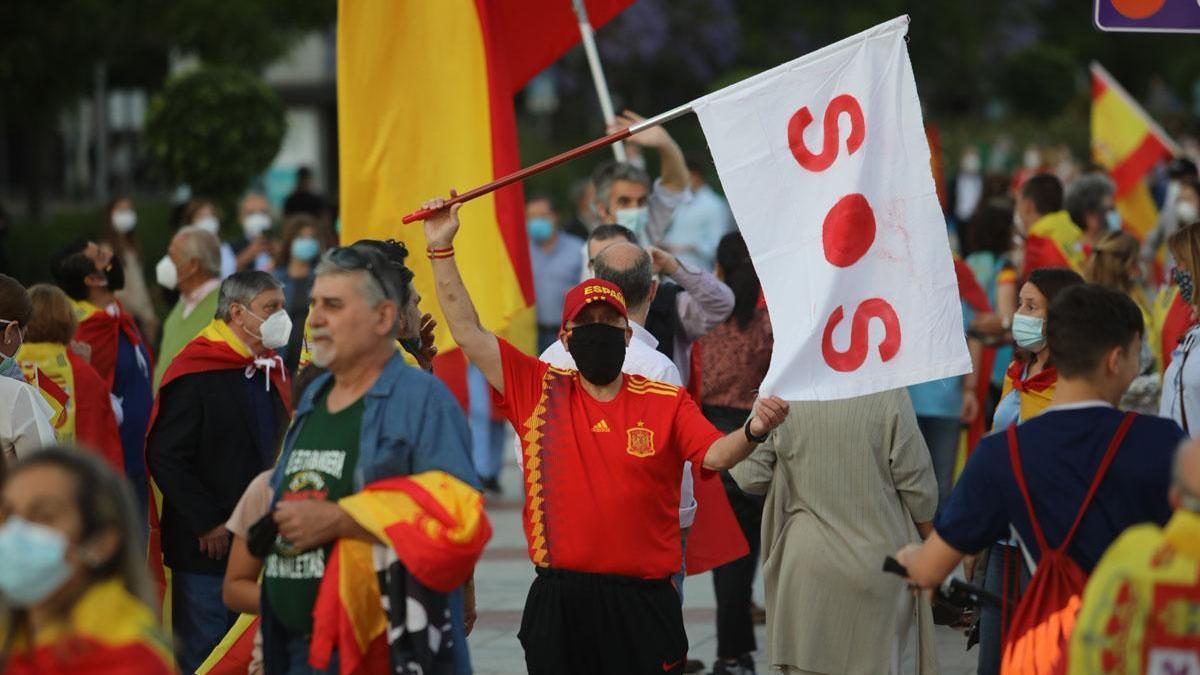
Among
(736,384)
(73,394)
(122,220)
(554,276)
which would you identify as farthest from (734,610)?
(122,220)

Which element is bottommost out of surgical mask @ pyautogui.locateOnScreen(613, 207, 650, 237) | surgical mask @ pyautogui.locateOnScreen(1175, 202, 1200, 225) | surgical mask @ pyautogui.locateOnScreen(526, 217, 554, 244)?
surgical mask @ pyautogui.locateOnScreen(613, 207, 650, 237)

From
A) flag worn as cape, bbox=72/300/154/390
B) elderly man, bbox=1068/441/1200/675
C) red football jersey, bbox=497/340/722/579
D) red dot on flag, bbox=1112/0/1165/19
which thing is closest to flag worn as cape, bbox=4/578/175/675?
elderly man, bbox=1068/441/1200/675

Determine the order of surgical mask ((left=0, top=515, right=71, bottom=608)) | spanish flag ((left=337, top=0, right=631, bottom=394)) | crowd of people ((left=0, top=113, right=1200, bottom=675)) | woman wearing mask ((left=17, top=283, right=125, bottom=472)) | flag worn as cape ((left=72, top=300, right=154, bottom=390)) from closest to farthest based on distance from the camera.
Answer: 1. surgical mask ((left=0, top=515, right=71, bottom=608))
2. crowd of people ((left=0, top=113, right=1200, bottom=675))
3. woman wearing mask ((left=17, top=283, right=125, bottom=472))
4. spanish flag ((left=337, top=0, right=631, bottom=394))
5. flag worn as cape ((left=72, top=300, right=154, bottom=390))

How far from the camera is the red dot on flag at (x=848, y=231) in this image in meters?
5.83

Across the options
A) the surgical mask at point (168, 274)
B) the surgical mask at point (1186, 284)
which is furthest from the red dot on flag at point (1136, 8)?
the surgical mask at point (168, 274)

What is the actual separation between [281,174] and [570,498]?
828 inches

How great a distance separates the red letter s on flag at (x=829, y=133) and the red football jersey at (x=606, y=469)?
86cm

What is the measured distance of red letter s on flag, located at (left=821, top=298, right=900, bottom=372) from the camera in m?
5.73

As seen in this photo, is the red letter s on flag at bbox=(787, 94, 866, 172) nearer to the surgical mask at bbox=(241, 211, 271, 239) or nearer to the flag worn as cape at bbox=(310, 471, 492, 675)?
the flag worn as cape at bbox=(310, 471, 492, 675)

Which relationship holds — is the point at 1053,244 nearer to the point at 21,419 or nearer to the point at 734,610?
the point at 734,610

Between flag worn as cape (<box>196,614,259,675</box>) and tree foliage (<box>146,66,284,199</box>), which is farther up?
tree foliage (<box>146,66,284,199</box>)

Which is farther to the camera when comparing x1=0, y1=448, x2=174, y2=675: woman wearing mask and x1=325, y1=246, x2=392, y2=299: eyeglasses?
x1=325, y1=246, x2=392, y2=299: eyeglasses

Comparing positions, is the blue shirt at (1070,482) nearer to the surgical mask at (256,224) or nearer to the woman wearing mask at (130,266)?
the woman wearing mask at (130,266)

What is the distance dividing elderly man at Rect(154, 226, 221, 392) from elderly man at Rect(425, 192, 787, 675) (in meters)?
3.95
